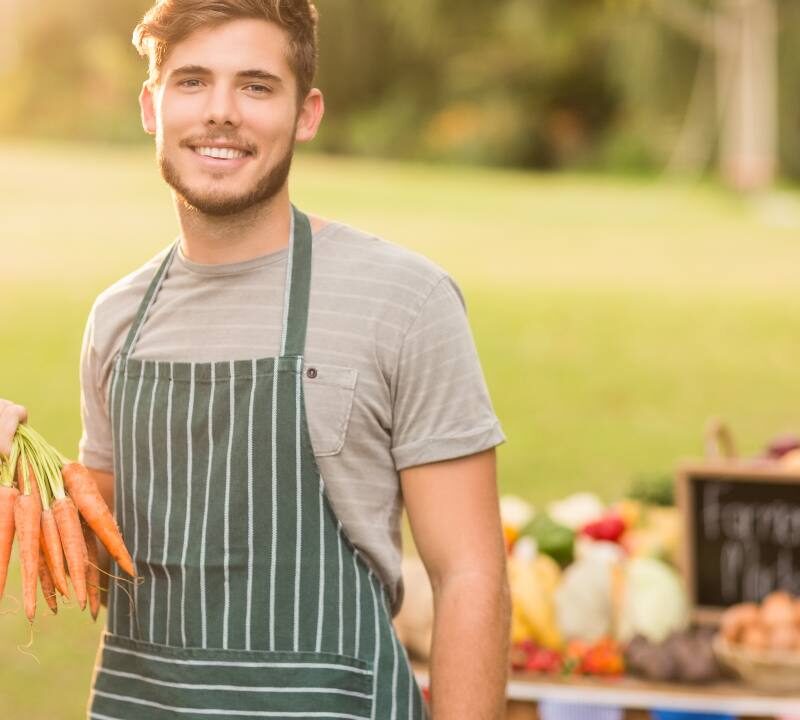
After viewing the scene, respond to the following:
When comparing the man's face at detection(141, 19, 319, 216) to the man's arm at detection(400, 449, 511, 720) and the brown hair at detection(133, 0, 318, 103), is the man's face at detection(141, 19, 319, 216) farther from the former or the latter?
the man's arm at detection(400, 449, 511, 720)

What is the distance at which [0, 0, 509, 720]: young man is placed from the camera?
177cm

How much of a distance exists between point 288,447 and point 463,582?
28 centimetres

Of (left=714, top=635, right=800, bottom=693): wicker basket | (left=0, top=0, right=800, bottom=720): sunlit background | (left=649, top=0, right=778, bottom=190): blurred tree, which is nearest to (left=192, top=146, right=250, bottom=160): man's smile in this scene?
(left=714, top=635, right=800, bottom=693): wicker basket

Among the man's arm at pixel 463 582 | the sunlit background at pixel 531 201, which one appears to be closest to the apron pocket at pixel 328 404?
the man's arm at pixel 463 582

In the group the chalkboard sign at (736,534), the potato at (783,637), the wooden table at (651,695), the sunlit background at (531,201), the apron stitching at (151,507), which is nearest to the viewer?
the apron stitching at (151,507)

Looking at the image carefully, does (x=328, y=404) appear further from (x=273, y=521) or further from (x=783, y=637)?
(x=783, y=637)

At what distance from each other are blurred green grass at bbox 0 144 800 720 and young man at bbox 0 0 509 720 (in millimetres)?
2692

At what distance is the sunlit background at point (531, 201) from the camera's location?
756cm

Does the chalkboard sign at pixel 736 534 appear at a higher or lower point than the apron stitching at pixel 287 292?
lower

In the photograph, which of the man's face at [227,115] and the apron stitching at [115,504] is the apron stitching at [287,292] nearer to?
the man's face at [227,115]

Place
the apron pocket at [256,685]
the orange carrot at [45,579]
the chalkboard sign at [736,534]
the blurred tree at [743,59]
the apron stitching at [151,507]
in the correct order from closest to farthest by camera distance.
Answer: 1. the apron pocket at [256,685]
2. the apron stitching at [151,507]
3. the orange carrot at [45,579]
4. the chalkboard sign at [736,534]
5. the blurred tree at [743,59]

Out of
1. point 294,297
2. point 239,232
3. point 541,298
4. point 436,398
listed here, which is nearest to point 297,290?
point 294,297

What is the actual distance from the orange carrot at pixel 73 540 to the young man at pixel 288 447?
0.09 metres

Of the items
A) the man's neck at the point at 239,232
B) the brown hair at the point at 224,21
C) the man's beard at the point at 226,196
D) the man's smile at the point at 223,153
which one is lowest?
the man's neck at the point at 239,232
